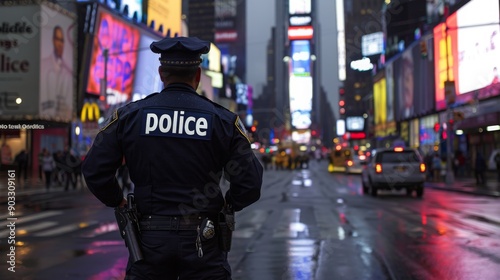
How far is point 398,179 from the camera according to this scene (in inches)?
784

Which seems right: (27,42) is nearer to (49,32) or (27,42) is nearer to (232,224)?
(49,32)

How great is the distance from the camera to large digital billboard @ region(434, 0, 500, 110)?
33.3 meters

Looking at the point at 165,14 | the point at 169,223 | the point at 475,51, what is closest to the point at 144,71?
the point at 165,14

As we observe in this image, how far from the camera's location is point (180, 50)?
2984mm

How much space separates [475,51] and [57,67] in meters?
28.3

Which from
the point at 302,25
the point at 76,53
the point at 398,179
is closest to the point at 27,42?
the point at 76,53

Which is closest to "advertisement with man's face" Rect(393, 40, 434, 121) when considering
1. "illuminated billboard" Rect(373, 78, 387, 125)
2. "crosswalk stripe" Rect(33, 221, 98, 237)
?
"illuminated billboard" Rect(373, 78, 387, 125)

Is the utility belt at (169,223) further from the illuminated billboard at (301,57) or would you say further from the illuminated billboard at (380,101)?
the illuminated billboard at (301,57)

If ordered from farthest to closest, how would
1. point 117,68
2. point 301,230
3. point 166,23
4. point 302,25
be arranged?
point 302,25 → point 166,23 → point 117,68 → point 301,230

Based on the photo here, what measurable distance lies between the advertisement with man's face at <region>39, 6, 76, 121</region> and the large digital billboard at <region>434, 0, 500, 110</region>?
80.2 feet

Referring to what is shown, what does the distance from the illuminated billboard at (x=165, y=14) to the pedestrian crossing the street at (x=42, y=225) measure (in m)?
44.0

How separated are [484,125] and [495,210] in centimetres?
2109

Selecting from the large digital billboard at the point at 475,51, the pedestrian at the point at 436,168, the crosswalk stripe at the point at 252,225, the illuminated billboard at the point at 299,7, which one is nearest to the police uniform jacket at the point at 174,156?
the crosswalk stripe at the point at 252,225

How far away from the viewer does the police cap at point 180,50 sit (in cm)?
297
